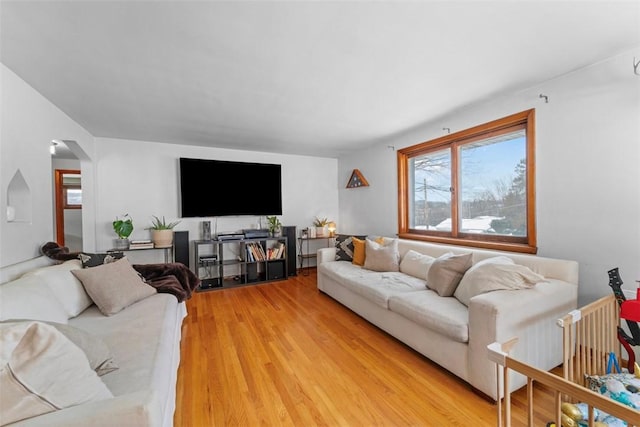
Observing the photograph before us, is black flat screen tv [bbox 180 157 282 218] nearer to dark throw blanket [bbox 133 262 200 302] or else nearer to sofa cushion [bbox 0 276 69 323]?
dark throw blanket [bbox 133 262 200 302]

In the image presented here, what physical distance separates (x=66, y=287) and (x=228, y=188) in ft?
8.63

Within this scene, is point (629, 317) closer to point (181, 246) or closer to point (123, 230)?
point (181, 246)

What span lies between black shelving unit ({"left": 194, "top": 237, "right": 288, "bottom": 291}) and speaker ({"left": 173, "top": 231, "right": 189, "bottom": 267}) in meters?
0.12

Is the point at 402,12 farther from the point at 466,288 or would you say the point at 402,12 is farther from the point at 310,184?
the point at 310,184

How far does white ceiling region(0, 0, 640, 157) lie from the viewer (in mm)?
1380

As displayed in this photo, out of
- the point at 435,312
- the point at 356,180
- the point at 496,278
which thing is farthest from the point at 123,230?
the point at 496,278

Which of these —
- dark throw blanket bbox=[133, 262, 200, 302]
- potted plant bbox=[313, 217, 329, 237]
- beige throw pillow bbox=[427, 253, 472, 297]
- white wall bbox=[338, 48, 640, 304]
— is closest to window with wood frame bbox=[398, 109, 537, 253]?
white wall bbox=[338, 48, 640, 304]

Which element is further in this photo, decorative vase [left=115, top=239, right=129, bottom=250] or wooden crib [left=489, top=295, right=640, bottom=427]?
decorative vase [left=115, top=239, right=129, bottom=250]

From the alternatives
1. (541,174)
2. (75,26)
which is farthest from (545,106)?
(75,26)

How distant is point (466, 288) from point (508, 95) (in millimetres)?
1849

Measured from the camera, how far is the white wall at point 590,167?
182cm

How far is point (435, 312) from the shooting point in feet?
6.16

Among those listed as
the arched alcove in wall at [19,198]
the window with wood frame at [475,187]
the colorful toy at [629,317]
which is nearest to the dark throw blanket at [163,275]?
the arched alcove in wall at [19,198]

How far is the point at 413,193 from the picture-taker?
370cm
